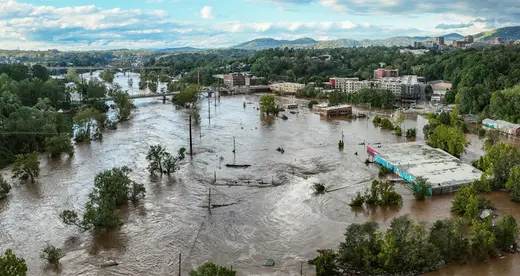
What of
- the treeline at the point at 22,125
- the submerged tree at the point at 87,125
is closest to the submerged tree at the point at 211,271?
the treeline at the point at 22,125

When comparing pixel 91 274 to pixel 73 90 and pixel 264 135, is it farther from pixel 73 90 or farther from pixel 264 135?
pixel 73 90

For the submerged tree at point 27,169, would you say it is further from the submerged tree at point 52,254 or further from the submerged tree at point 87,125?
the submerged tree at point 52,254

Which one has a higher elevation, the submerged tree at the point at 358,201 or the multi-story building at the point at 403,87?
the multi-story building at the point at 403,87

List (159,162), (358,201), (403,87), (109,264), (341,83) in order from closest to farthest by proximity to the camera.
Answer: (109,264), (358,201), (159,162), (403,87), (341,83)

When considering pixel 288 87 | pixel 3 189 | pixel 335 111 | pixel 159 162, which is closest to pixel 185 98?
pixel 335 111

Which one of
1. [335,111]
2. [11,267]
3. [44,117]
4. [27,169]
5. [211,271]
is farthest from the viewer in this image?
[335,111]

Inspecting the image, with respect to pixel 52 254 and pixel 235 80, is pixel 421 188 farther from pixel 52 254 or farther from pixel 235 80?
pixel 235 80
